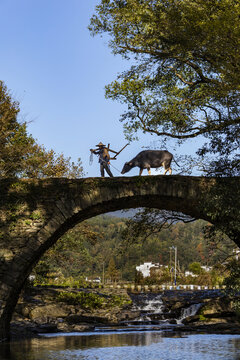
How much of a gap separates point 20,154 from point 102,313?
31.8 ft

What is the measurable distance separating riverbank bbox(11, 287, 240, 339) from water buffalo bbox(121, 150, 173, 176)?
23.5 ft

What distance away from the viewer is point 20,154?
22906 mm

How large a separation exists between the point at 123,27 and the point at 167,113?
146 inches

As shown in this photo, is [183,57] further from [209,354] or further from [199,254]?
[199,254]

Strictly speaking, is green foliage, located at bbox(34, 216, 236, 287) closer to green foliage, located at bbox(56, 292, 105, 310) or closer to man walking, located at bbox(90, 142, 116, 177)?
green foliage, located at bbox(56, 292, 105, 310)

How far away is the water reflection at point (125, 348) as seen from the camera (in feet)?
39.4

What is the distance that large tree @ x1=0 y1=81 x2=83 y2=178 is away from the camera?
22625 millimetres

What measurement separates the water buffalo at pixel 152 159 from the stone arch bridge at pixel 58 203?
41.8 inches

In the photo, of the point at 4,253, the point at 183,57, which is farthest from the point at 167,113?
the point at 4,253

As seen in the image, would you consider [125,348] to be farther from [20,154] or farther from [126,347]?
[20,154]

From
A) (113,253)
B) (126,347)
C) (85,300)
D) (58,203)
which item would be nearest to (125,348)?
(126,347)

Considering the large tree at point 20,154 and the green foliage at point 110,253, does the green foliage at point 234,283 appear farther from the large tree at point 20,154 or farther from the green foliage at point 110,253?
the large tree at point 20,154

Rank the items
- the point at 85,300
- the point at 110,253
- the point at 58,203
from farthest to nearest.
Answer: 1. the point at 110,253
2. the point at 85,300
3. the point at 58,203

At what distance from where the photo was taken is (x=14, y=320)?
20.8 meters
